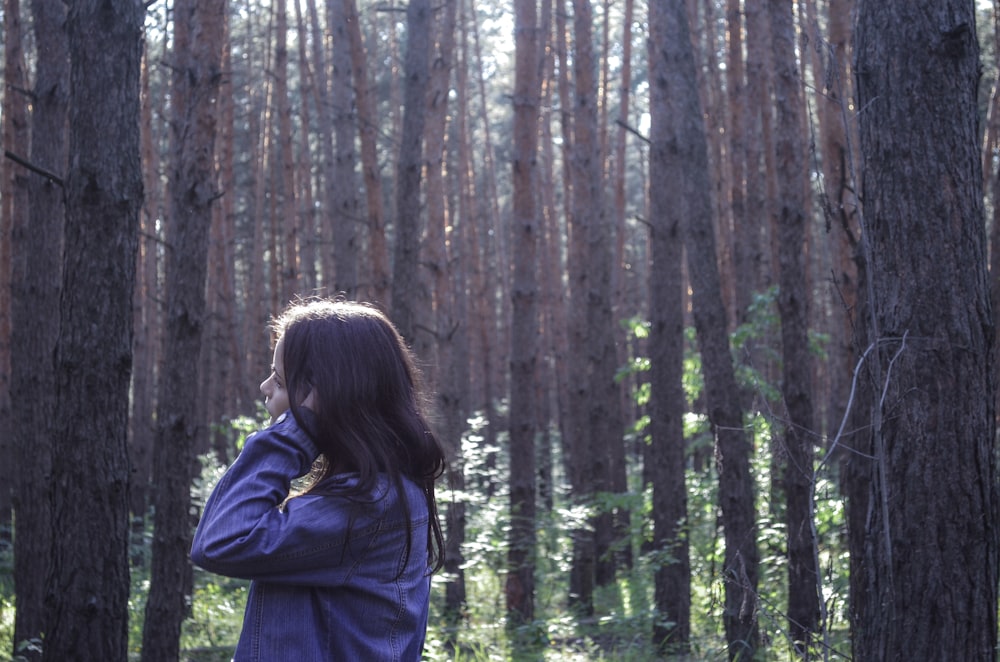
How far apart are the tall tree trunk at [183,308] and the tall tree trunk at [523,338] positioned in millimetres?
3821

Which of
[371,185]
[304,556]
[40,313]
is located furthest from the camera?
[371,185]

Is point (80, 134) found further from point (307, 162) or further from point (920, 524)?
point (307, 162)

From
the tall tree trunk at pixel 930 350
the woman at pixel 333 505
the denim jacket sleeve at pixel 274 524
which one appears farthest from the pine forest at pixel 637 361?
the denim jacket sleeve at pixel 274 524

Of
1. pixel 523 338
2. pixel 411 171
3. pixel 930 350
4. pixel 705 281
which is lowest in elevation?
pixel 930 350

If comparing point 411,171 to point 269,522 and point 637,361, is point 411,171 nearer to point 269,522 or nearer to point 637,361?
point 637,361

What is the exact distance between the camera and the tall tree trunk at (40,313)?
23.4ft

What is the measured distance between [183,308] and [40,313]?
155 cm

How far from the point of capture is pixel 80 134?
4.31 meters

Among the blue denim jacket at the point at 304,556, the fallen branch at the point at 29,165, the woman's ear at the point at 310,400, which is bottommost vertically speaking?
the blue denim jacket at the point at 304,556

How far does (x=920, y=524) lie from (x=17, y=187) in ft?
26.8

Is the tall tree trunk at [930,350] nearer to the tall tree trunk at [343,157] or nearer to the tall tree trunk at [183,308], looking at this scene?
the tall tree trunk at [183,308]

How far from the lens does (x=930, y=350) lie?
3.42 meters

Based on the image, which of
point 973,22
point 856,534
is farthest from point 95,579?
point 973,22

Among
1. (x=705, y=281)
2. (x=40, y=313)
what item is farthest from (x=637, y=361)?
(x=40, y=313)
